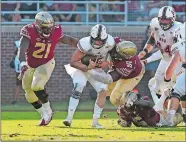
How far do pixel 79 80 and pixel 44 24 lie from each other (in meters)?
1.10

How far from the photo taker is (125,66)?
13.4m

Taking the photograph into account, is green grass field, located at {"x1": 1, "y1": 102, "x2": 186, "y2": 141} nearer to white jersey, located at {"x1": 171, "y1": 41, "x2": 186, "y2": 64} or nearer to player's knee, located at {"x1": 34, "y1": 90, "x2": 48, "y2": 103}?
player's knee, located at {"x1": 34, "y1": 90, "x2": 48, "y2": 103}

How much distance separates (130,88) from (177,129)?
1.43 m

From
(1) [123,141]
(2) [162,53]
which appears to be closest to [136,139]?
(1) [123,141]

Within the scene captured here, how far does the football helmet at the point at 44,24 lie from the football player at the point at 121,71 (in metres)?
1.01

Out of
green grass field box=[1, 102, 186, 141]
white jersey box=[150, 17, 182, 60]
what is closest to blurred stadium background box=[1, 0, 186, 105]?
green grass field box=[1, 102, 186, 141]

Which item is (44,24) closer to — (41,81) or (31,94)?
(41,81)

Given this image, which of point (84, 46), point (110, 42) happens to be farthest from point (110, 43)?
point (84, 46)

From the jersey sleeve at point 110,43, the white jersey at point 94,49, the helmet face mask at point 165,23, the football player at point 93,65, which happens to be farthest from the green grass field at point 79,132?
the helmet face mask at point 165,23

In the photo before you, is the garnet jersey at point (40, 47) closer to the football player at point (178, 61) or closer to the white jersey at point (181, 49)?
the football player at point (178, 61)

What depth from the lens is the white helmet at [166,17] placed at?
14.2 meters

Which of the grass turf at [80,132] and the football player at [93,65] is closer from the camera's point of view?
the grass turf at [80,132]

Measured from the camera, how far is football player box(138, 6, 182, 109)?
14.3 m

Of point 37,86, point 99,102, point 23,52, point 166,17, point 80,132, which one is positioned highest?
point 166,17
